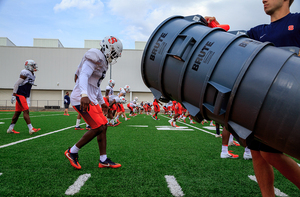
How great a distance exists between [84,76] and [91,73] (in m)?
0.16

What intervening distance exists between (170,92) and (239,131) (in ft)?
1.53

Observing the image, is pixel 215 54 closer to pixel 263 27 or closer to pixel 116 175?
pixel 263 27

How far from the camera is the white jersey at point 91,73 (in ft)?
9.69

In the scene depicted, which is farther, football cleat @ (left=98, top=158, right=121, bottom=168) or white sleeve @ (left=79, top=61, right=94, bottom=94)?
football cleat @ (left=98, top=158, right=121, bottom=168)

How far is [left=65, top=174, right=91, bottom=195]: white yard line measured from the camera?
2.26m

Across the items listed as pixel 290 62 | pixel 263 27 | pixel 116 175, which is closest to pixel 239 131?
pixel 290 62

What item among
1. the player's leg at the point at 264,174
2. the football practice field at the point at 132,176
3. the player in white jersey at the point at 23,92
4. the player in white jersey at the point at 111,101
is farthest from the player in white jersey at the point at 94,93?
the player in white jersey at the point at 23,92

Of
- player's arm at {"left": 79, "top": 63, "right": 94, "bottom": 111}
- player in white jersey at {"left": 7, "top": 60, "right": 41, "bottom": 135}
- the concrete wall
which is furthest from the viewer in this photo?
the concrete wall

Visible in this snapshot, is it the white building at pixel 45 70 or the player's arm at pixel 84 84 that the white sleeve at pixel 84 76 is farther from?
the white building at pixel 45 70

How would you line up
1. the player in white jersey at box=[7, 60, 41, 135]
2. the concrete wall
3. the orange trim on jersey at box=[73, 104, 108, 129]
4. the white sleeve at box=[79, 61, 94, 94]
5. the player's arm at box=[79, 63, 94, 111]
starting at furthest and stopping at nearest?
the concrete wall → the player in white jersey at box=[7, 60, 41, 135] → the orange trim on jersey at box=[73, 104, 108, 129] → the white sleeve at box=[79, 61, 94, 94] → the player's arm at box=[79, 63, 94, 111]

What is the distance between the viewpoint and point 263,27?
1.98 m

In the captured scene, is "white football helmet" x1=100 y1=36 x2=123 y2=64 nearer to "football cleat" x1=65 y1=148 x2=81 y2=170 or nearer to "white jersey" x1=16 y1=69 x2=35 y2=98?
"football cleat" x1=65 y1=148 x2=81 y2=170

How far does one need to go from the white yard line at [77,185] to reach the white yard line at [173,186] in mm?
1088

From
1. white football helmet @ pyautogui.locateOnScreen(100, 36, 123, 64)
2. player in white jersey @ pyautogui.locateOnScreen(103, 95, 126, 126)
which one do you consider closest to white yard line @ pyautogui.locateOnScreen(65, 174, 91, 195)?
white football helmet @ pyautogui.locateOnScreen(100, 36, 123, 64)
